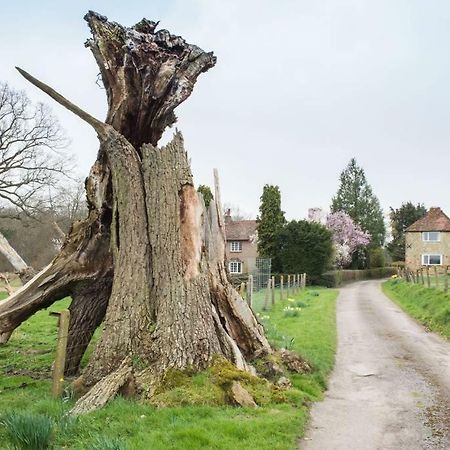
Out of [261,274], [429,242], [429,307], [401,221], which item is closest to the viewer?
[429,307]

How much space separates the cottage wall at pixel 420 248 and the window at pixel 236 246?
19854 mm

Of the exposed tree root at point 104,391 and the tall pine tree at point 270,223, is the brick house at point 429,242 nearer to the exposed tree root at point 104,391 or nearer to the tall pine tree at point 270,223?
the tall pine tree at point 270,223

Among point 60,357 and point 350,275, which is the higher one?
point 350,275

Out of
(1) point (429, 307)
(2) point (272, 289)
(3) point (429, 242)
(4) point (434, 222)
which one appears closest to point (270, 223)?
(3) point (429, 242)

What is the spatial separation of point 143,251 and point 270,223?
4067 cm

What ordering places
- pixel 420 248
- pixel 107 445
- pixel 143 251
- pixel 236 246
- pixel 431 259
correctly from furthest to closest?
pixel 236 246 < pixel 420 248 < pixel 431 259 < pixel 143 251 < pixel 107 445

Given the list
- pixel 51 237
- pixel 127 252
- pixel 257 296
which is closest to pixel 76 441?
pixel 127 252

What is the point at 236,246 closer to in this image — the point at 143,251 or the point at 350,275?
the point at 350,275

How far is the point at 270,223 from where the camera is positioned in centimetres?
4962

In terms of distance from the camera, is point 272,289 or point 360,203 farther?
point 360,203

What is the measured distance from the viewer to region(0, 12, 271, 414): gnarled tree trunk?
8375 millimetres

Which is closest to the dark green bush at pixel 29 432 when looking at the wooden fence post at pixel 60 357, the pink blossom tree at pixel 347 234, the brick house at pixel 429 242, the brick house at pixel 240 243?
the wooden fence post at pixel 60 357

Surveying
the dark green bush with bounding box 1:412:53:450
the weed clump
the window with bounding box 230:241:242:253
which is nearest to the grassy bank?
the weed clump

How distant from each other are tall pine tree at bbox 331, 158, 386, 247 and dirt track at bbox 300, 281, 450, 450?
61093 mm
